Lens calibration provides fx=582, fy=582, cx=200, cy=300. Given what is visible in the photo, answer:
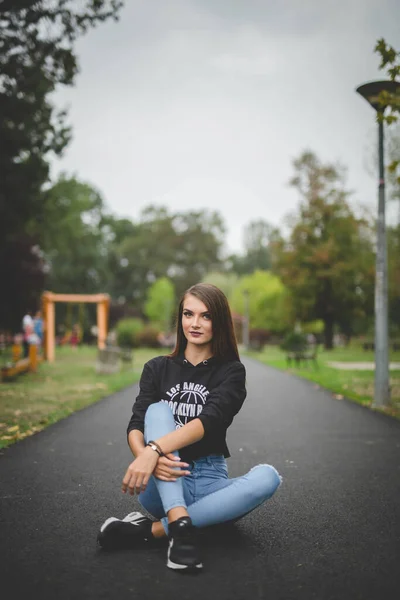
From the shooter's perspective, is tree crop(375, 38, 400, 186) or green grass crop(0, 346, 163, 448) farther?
green grass crop(0, 346, 163, 448)

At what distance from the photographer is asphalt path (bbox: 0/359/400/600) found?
2662mm

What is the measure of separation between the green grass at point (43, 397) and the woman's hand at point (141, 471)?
3.97m

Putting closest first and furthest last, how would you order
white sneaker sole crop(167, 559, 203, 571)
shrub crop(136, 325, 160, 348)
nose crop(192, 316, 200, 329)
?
white sneaker sole crop(167, 559, 203, 571), nose crop(192, 316, 200, 329), shrub crop(136, 325, 160, 348)

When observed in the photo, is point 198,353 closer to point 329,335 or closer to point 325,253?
point 325,253

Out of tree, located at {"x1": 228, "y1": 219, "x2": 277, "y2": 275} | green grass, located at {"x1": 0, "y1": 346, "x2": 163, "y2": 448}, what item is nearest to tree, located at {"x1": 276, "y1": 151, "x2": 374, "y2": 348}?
green grass, located at {"x1": 0, "y1": 346, "x2": 163, "y2": 448}

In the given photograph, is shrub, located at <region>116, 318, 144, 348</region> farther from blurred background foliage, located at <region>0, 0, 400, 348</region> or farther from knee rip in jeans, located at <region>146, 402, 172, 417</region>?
knee rip in jeans, located at <region>146, 402, 172, 417</region>

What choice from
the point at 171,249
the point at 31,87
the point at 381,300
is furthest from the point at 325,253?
the point at 171,249

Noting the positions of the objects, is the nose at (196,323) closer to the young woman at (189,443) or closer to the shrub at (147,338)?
the young woman at (189,443)

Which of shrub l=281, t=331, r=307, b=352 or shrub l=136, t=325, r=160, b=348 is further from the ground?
shrub l=281, t=331, r=307, b=352

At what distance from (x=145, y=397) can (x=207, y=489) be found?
2.04 feet

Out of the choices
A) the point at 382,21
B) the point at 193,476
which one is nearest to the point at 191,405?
the point at 193,476

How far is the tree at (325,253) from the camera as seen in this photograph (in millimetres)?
41875

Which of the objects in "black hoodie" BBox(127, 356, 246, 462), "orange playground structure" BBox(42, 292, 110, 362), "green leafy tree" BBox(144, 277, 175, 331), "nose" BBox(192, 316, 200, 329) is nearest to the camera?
"black hoodie" BBox(127, 356, 246, 462)

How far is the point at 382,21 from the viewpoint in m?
7.59
